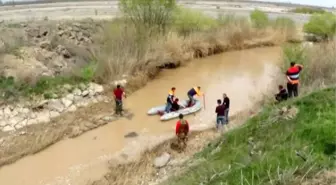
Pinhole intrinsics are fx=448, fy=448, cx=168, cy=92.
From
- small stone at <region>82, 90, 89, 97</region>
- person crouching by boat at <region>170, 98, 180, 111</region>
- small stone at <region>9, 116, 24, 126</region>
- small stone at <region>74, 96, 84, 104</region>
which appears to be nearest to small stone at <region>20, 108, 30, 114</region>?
small stone at <region>9, 116, 24, 126</region>

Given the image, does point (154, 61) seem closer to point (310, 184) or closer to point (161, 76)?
point (161, 76)

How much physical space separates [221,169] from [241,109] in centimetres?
936

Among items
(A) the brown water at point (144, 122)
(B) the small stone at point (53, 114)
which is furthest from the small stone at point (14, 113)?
(A) the brown water at point (144, 122)

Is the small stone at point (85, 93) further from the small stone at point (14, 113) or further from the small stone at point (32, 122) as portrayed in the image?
the small stone at point (14, 113)

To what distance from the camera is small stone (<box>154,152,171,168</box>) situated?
1349cm

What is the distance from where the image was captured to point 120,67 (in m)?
21.2

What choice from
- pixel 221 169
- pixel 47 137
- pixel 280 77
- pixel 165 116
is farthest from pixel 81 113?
pixel 221 169

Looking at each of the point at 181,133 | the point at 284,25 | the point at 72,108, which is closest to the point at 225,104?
the point at 181,133

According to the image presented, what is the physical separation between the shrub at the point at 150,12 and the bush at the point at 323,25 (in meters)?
10.2

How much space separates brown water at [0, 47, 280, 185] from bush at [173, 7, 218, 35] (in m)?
2.12

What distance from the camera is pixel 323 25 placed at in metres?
29.5

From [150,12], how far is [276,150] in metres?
17.0

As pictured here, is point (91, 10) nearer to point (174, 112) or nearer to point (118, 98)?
point (118, 98)

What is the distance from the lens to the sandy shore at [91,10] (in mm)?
28844
